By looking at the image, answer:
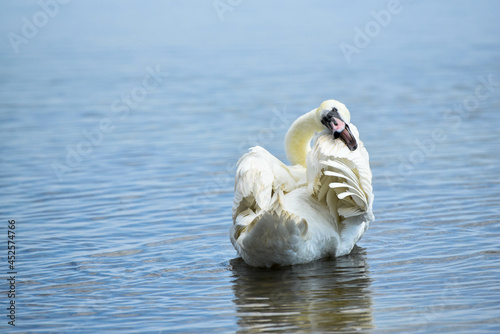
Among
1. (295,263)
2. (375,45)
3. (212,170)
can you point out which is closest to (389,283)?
(295,263)

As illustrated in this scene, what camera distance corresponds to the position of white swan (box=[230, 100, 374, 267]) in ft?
26.8

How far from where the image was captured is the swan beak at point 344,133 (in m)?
8.57

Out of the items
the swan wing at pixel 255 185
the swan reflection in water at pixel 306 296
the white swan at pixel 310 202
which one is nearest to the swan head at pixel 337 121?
the white swan at pixel 310 202

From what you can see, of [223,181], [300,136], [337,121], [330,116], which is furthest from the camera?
[223,181]

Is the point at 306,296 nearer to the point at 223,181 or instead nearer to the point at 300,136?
the point at 300,136

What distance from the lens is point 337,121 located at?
885 cm

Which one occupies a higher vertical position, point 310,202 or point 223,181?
point 310,202

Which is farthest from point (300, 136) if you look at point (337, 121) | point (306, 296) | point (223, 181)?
point (223, 181)

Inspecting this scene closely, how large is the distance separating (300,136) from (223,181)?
325cm

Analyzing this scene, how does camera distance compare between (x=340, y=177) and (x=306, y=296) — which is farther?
(x=340, y=177)

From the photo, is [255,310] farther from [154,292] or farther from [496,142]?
[496,142]

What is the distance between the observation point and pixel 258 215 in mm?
8227

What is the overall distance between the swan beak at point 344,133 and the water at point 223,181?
1256 millimetres

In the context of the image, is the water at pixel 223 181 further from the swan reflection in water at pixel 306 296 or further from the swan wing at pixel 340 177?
the swan wing at pixel 340 177
